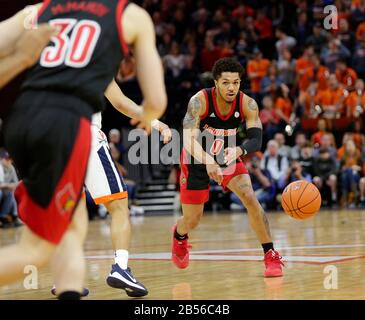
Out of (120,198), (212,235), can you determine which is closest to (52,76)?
(120,198)

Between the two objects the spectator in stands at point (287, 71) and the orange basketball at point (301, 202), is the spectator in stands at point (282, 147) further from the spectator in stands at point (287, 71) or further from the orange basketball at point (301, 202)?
the orange basketball at point (301, 202)

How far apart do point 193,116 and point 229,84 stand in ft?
1.50

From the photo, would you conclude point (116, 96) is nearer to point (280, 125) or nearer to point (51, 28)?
point (51, 28)

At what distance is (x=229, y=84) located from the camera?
22.0 feet

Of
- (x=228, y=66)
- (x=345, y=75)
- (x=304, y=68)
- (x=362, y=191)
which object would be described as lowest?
(x=362, y=191)

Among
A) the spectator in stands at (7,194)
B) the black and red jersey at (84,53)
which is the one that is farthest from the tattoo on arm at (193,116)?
the spectator in stands at (7,194)


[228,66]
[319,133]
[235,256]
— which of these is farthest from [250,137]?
[319,133]

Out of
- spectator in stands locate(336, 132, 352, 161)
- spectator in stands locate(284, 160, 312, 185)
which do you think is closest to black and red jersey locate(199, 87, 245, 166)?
spectator in stands locate(284, 160, 312, 185)

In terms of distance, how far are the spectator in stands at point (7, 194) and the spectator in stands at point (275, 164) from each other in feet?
17.1

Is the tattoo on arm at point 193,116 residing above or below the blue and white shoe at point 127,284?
above

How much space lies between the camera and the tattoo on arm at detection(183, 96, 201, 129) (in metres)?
6.83

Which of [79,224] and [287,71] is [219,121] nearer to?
[79,224]

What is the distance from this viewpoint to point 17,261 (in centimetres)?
370

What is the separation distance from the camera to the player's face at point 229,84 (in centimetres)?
670
